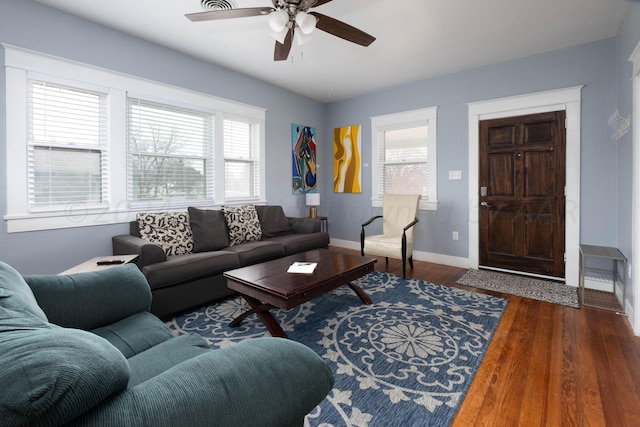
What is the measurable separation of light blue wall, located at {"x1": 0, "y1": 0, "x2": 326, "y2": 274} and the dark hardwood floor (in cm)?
348

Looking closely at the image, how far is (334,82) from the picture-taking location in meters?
4.68

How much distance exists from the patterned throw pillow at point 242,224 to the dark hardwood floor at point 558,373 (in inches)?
112

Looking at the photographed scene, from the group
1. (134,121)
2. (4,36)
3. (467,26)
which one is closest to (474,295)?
(467,26)

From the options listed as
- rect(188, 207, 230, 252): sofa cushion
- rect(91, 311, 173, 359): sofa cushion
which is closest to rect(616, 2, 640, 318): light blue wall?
rect(91, 311, 173, 359): sofa cushion

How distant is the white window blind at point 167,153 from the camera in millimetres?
3371

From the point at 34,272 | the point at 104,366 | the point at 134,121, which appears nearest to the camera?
the point at 104,366

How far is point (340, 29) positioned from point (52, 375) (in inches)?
104

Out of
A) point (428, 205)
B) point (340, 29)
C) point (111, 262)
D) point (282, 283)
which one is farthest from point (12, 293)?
point (428, 205)

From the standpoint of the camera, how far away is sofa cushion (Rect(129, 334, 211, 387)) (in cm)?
115

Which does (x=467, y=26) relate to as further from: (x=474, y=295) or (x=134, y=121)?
(x=134, y=121)

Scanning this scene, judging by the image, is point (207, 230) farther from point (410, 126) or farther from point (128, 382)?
point (410, 126)

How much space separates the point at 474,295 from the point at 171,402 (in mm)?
3189

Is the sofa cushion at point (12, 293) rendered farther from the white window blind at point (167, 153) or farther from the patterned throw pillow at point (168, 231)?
the white window blind at point (167, 153)

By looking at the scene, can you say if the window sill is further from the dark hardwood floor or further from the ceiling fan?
the ceiling fan
